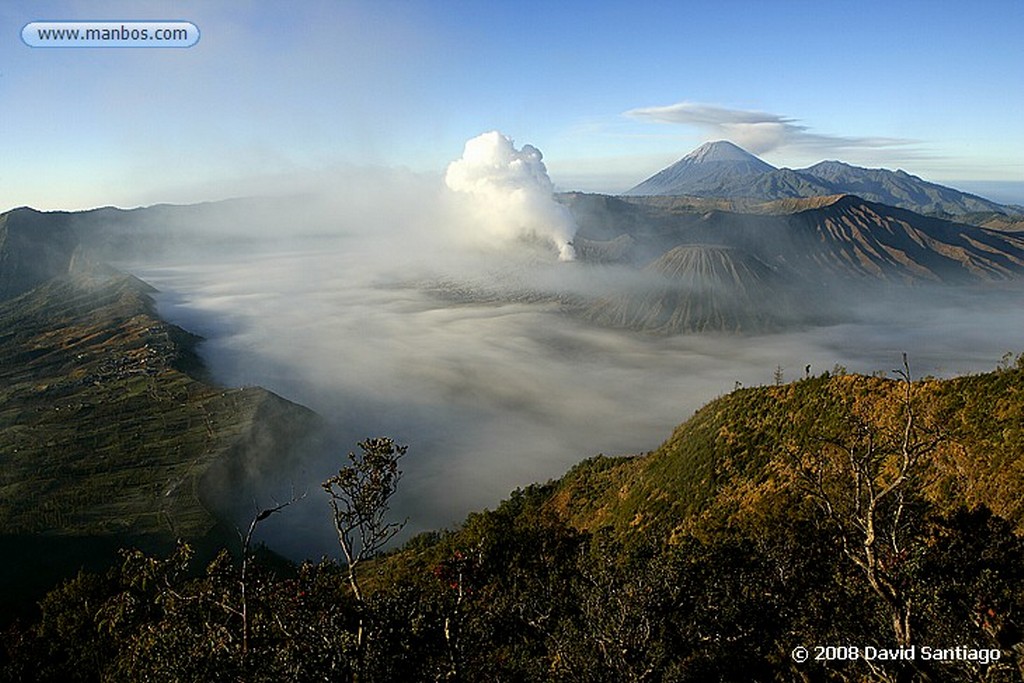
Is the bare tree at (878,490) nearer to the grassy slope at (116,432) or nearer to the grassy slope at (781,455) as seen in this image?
the grassy slope at (781,455)

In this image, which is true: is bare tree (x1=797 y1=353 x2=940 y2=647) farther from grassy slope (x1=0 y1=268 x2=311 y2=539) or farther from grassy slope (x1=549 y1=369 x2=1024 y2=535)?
grassy slope (x1=0 y1=268 x2=311 y2=539)

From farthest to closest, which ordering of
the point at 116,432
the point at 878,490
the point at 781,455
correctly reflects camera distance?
A: the point at 116,432
the point at 781,455
the point at 878,490

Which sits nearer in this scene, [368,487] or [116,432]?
[368,487]

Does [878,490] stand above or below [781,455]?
above

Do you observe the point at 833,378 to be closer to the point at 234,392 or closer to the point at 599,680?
the point at 599,680

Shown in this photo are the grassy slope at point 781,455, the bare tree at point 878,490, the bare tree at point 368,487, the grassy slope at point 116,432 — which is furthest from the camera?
the grassy slope at point 116,432

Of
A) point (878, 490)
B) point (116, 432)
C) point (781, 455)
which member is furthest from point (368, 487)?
point (116, 432)

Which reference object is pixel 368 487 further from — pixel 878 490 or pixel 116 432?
pixel 116 432

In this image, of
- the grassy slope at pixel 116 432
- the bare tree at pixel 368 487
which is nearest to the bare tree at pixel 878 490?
the bare tree at pixel 368 487

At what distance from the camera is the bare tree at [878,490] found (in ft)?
41.7

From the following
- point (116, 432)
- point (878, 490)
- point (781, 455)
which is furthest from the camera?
point (116, 432)

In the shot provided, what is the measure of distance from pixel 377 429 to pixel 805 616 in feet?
408

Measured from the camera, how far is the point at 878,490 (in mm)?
26578

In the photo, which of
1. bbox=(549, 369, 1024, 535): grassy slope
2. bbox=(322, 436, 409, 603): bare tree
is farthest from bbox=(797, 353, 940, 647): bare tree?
bbox=(322, 436, 409, 603): bare tree
